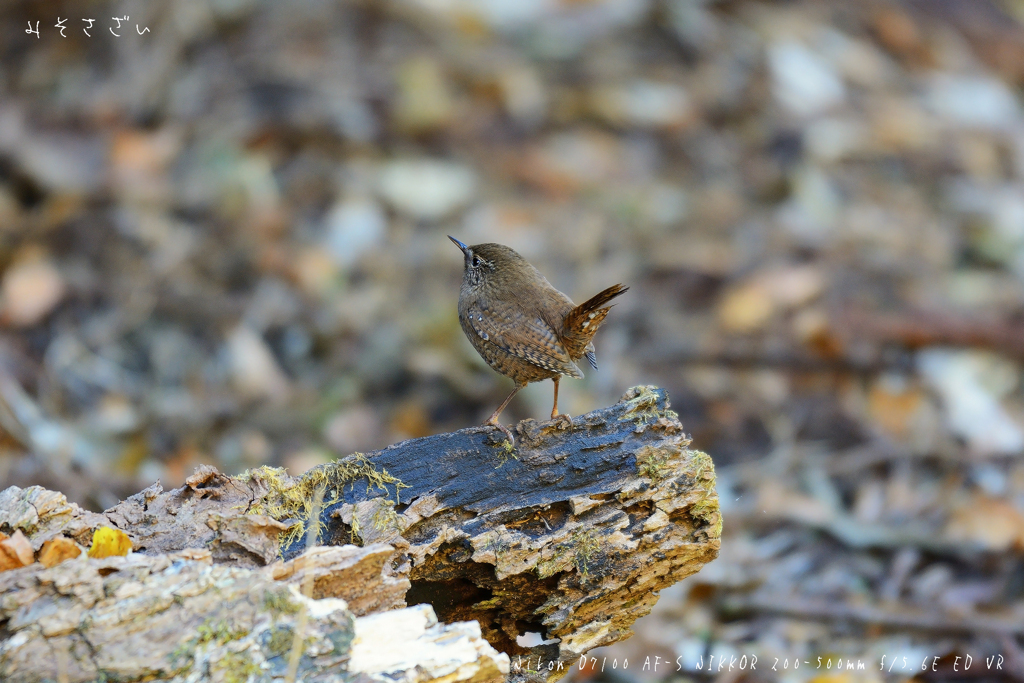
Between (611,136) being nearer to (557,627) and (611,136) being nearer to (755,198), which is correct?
(755,198)

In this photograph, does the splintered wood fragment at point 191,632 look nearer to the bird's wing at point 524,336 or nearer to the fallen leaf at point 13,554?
the fallen leaf at point 13,554

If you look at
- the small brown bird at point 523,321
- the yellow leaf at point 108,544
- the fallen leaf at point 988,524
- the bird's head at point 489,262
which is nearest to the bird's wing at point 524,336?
the small brown bird at point 523,321

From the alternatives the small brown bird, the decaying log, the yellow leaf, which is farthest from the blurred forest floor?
the yellow leaf

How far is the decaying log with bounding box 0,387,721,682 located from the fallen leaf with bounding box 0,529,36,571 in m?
0.07

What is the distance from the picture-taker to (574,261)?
5.63 meters

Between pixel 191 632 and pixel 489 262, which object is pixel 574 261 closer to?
pixel 489 262

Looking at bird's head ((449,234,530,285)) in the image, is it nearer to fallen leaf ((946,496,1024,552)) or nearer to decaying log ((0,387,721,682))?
decaying log ((0,387,721,682))

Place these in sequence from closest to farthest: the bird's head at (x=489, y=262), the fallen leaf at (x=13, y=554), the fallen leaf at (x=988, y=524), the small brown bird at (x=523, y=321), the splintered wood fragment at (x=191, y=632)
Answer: the splintered wood fragment at (x=191, y=632)
the fallen leaf at (x=13, y=554)
the small brown bird at (x=523, y=321)
the bird's head at (x=489, y=262)
the fallen leaf at (x=988, y=524)

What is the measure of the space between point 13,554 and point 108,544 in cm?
20

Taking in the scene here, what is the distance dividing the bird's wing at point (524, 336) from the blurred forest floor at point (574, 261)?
1.27m

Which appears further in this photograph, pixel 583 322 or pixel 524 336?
pixel 524 336

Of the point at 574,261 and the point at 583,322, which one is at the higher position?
the point at 574,261

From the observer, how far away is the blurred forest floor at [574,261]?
4.08 m

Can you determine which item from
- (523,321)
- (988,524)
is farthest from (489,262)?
A: (988,524)
